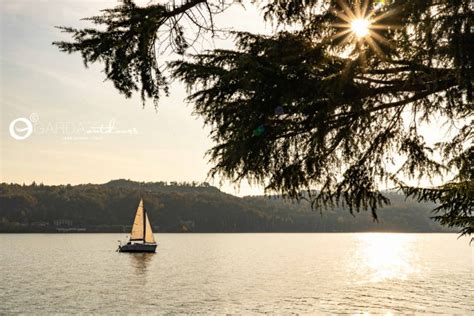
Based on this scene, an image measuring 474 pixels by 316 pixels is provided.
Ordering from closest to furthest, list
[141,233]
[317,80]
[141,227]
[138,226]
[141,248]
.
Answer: [317,80] → [138,226] → [141,227] → [141,233] → [141,248]

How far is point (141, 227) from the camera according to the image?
288ft

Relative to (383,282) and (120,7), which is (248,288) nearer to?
(383,282)

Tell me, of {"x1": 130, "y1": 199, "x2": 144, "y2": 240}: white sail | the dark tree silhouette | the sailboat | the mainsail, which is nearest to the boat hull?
the sailboat

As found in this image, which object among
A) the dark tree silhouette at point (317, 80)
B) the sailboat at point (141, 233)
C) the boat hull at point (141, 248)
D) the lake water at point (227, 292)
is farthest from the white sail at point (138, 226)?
the dark tree silhouette at point (317, 80)

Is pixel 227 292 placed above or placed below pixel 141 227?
below

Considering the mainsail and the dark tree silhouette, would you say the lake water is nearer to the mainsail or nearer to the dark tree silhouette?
the mainsail

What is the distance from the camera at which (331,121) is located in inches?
250

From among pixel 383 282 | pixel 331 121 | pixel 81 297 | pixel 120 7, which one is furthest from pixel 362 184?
pixel 383 282

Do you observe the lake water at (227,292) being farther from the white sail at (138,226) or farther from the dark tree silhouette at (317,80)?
the dark tree silhouette at (317,80)

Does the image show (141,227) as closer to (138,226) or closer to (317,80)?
(138,226)

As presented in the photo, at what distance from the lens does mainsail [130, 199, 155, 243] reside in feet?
278

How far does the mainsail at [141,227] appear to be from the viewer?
84606mm

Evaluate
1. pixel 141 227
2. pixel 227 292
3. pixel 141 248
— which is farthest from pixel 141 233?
pixel 227 292

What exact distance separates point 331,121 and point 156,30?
7.57 ft
